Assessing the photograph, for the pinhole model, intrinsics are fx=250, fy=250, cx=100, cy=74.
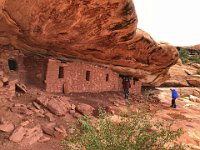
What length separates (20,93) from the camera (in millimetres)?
7453

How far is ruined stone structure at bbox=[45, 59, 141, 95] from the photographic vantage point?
866 centimetres

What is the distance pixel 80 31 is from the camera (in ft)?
22.6

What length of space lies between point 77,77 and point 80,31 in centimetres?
285

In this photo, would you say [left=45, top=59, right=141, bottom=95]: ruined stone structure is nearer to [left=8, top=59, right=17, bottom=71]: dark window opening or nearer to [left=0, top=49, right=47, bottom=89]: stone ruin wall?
[left=0, top=49, right=47, bottom=89]: stone ruin wall

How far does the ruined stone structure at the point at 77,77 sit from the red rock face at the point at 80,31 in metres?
0.38

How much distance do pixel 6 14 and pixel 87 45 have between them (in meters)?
2.89

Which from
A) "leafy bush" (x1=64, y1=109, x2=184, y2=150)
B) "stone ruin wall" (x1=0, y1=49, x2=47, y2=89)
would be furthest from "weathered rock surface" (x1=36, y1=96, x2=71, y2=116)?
"leafy bush" (x1=64, y1=109, x2=184, y2=150)

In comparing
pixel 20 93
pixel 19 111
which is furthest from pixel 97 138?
pixel 20 93

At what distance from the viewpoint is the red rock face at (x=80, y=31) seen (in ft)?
18.8

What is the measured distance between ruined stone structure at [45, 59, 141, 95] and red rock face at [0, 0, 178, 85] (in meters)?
0.38

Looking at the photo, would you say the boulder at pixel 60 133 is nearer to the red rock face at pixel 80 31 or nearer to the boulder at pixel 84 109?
the boulder at pixel 84 109

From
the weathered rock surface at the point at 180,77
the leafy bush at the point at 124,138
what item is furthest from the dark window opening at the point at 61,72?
the weathered rock surface at the point at 180,77

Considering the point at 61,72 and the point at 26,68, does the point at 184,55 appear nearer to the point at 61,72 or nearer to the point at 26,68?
the point at 61,72

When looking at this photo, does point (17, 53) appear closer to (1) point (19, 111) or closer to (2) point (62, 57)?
(2) point (62, 57)
